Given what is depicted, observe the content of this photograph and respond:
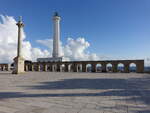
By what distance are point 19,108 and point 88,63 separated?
94.5ft

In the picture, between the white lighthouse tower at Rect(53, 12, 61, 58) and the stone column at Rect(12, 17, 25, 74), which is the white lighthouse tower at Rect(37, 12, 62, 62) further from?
the stone column at Rect(12, 17, 25, 74)

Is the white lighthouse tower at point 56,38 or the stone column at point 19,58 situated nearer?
the stone column at point 19,58

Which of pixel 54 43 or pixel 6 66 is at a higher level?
pixel 54 43

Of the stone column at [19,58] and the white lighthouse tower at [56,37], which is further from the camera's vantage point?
the white lighthouse tower at [56,37]

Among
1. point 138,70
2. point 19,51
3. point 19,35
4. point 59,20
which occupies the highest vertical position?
point 59,20

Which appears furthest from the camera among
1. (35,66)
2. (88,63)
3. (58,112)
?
(35,66)

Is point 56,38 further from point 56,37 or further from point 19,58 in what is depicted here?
point 19,58

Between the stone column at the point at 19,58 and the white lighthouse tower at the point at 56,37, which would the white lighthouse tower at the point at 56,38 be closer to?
the white lighthouse tower at the point at 56,37

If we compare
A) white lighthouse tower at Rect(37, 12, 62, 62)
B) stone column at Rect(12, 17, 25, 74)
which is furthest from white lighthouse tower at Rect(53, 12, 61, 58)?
stone column at Rect(12, 17, 25, 74)

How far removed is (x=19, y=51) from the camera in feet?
78.4

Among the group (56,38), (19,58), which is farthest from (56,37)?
(19,58)

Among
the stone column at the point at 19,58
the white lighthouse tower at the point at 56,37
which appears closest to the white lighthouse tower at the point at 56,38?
the white lighthouse tower at the point at 56,37

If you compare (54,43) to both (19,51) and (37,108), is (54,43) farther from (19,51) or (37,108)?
(37,108)

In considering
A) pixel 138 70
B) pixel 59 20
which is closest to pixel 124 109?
pixel 138 70
